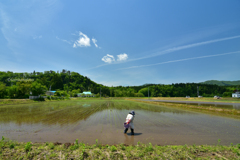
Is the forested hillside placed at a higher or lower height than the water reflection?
higher

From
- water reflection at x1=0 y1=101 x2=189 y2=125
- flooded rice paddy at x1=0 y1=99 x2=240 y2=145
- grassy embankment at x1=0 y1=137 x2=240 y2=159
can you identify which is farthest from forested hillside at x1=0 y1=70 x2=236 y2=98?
grassy embankment at x1=0 y1=137 x2=240 y2=159

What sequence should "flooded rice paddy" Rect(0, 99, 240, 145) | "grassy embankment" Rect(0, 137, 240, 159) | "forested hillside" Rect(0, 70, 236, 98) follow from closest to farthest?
"grassy embankment" Rect(0, 137, 240, 159) < "flooded rice paddy" Rect(0, 99, 240, 145) < "forested hillside" Rect(0, 70, 236, 98)

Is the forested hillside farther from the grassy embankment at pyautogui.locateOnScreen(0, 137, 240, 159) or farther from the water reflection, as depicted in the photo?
the grassy embankment at pyautogui.locateOnScreen(0, 137, 240, 159)

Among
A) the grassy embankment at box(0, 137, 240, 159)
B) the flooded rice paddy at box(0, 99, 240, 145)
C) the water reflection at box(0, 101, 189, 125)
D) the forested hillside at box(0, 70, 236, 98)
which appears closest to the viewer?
the grassy embankment at box(0, 137, 240, 159)

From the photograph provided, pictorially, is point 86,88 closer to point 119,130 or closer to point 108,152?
point 119,130

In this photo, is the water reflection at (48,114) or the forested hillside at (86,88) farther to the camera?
the forested hillside at (86,88)

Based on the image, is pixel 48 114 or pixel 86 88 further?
pixel 86 88

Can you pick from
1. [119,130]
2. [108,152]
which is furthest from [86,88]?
[108,152]

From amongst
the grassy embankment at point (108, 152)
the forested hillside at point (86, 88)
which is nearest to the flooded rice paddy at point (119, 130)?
the grassy embankment at point (108, 152)

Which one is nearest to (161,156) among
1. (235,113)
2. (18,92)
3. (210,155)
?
(210,155)

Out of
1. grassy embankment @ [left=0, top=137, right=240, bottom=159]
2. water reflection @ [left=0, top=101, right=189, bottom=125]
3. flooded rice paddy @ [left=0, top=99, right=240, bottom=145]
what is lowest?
water reflection @ [left=0, top=101, right=189, bottom=125]

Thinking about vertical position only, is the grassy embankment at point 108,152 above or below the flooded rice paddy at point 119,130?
above

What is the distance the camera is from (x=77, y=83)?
126 meters

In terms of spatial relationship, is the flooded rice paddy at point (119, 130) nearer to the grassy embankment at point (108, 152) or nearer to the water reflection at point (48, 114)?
the water reflection at point (48, 114)
